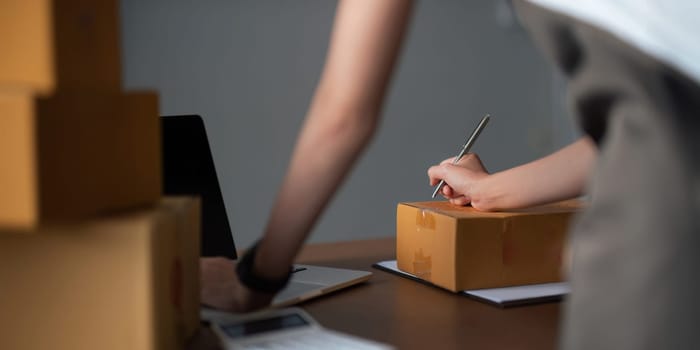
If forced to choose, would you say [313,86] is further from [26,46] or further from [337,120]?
[26,46]

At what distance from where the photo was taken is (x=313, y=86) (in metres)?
2.89

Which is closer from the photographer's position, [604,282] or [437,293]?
[604,282]

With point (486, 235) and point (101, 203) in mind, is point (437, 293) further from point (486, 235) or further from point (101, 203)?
point (101, 203)

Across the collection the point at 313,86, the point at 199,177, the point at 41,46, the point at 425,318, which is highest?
the point at 313,86

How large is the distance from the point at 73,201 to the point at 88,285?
8cm

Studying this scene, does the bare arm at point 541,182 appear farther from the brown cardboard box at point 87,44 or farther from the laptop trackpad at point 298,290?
the brown cardboard box at point 87,44

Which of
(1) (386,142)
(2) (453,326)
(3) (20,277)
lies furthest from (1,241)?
(1) (386,142)

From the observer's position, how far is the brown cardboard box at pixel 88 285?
691 millimetres

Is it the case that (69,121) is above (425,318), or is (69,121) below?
above

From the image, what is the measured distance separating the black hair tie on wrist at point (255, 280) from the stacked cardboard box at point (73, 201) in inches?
5.7

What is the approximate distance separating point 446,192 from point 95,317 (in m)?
0.74

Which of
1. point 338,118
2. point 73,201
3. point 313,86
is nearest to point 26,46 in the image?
point 73,201

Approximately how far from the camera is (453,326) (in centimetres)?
95

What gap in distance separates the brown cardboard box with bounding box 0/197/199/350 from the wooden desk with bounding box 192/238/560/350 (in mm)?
179
